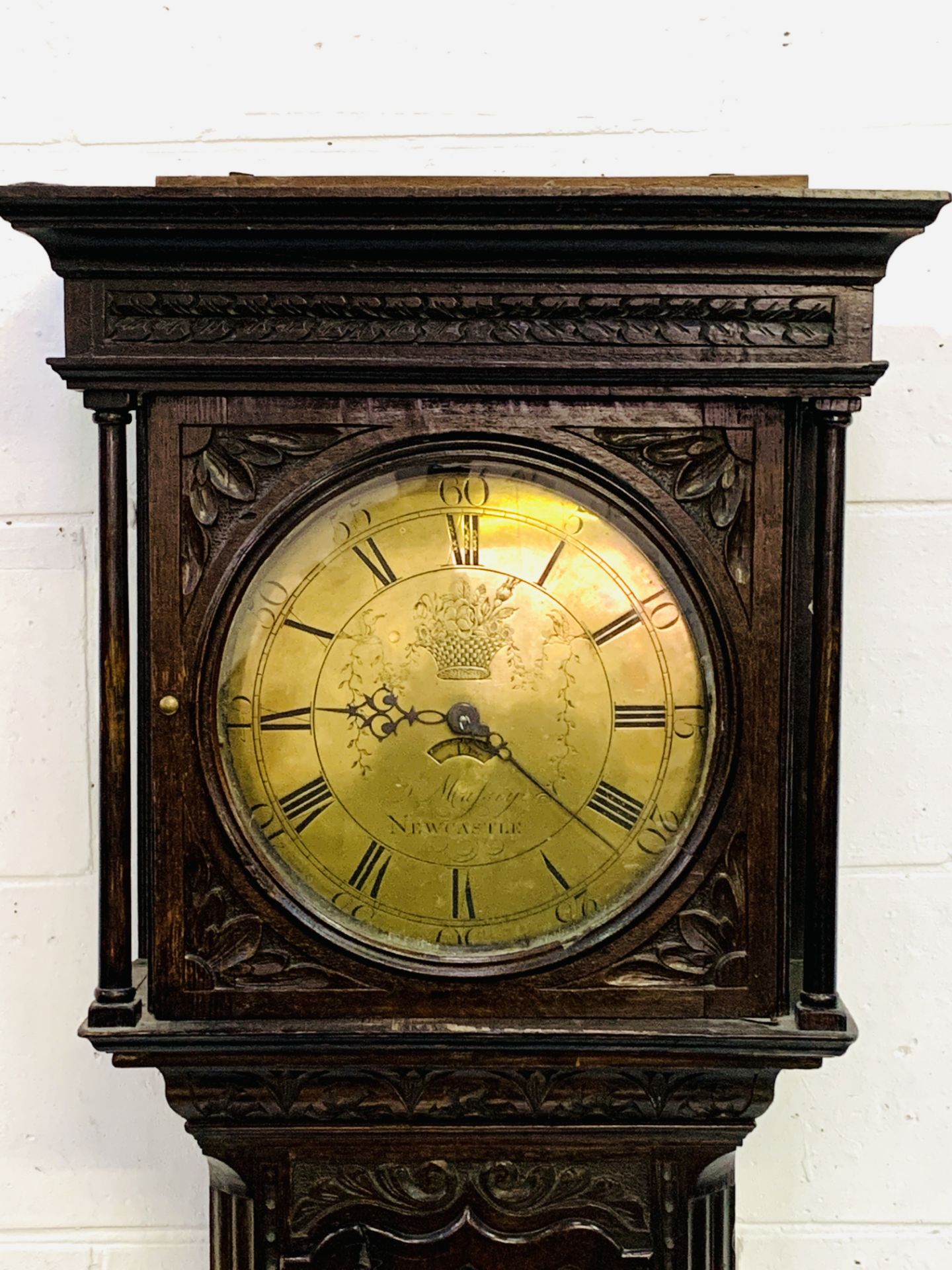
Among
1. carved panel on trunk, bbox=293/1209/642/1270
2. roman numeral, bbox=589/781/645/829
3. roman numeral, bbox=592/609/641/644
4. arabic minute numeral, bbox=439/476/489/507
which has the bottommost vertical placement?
carved panel on trunk, bbox=293/1209/642/1270

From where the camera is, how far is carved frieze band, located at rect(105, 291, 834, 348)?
0.92m

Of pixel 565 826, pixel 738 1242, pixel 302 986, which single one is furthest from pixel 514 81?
pixel 738 1242

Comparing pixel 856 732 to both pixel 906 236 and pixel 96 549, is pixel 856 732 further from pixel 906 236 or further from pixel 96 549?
pixel 96 549

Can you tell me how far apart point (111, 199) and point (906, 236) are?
611 millimetres

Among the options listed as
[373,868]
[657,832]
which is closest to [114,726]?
[373,868]

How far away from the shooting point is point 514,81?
3.69 feet

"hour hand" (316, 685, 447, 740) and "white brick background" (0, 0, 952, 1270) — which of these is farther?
"white brick background" (0, 0, 952, 1270)

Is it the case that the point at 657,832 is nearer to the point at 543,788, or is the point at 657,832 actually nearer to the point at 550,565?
the point at 543,788

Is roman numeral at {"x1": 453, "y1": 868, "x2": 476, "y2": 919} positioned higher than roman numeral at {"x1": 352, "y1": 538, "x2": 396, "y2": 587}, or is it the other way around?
roman numeral at {"x1": 352, "y1": 538, "x2": 396, "y2": 587}

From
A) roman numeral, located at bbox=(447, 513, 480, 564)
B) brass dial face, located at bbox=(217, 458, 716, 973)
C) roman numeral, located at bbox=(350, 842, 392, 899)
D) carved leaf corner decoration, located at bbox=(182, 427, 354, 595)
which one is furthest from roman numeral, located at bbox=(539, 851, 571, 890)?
carved leaf corner decoration, located at bbox=(182, 427, 354, 595)

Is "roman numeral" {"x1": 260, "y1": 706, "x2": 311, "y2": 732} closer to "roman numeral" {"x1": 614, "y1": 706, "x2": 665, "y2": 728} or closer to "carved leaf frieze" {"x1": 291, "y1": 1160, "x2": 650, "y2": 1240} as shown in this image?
"roman numeral" {"x1": 614, "y1": 706, "x2": 665, "y2": 728}

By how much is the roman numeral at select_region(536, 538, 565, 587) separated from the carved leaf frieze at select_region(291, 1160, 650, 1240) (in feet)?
1.65

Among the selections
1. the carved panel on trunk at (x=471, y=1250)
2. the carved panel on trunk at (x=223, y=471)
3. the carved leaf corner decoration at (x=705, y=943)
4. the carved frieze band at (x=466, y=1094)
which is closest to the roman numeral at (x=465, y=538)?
the carved panel on trunk at (x=223, y=471)

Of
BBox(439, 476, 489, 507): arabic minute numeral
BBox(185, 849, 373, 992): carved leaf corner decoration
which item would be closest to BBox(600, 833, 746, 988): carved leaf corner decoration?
BBox(185, 849, 373, 992): carved leaf corner decoration
